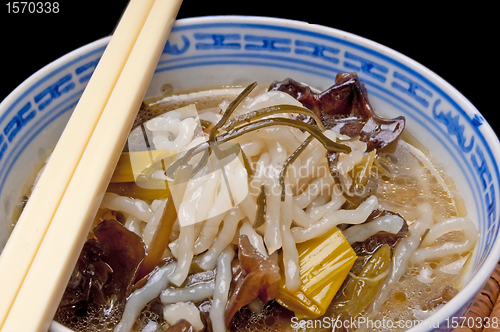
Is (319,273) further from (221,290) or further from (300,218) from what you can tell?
(221,290)

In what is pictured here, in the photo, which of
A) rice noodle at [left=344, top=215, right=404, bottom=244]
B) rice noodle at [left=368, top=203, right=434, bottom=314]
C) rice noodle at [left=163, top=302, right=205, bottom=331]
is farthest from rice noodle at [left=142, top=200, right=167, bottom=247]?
rice noodle at [left=368, top=203, right=434, bottom=314]

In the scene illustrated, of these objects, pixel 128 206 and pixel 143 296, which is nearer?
pixel 143 296

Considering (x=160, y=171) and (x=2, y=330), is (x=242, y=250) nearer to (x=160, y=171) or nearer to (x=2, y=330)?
(x=160, y=171)

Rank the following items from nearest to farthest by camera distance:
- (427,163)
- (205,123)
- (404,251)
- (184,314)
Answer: (184,314), (404,251), (205,123), (427,163)

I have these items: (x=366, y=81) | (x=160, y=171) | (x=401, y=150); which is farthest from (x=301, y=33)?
(x=160, y=171)

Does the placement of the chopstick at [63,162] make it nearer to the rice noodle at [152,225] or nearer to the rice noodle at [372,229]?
the rice noodle at [152,225]

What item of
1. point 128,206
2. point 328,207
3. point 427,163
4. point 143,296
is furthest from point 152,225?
point 427,163
